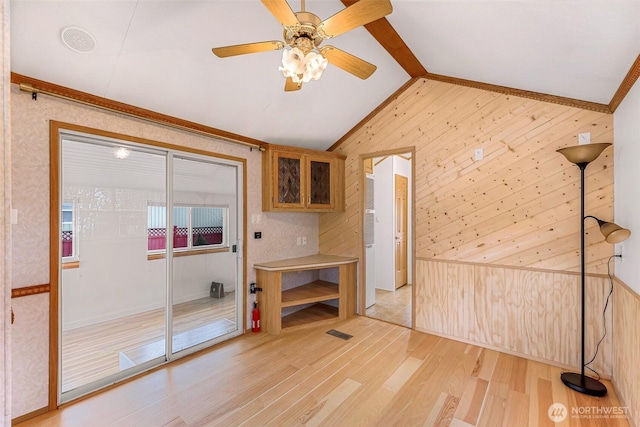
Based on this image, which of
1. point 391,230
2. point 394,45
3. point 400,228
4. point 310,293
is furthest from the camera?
point 400,228

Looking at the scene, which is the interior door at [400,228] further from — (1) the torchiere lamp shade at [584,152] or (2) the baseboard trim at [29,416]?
(2) the baseboard trim at [29,416]

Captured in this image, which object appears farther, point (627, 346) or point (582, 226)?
point (582, 226)

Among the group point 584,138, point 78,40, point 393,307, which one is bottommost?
point 393,307

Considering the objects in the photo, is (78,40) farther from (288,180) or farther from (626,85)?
(626,85)

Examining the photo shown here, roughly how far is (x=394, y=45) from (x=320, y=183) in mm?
1834

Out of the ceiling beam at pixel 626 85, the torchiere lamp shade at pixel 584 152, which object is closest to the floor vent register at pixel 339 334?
the torchiere lamp shade at pixel 584 152

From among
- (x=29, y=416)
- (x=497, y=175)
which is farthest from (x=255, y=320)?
(x=497, y=175)

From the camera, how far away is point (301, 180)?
3818 millimetres

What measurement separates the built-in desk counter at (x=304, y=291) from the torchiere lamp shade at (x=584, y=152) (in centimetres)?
255

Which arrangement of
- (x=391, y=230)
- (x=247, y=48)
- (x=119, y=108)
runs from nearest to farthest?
(x=247, y=48) → (x=119, y=108) → (x=391, y=230)

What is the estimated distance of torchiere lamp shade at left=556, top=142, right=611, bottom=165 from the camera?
7.43 feet

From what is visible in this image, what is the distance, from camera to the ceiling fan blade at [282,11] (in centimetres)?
140

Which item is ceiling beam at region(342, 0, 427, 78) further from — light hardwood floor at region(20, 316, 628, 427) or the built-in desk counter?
light hardwood floor at region(20, 316, 628, 427)

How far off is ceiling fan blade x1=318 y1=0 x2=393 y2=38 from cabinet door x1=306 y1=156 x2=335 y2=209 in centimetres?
232
